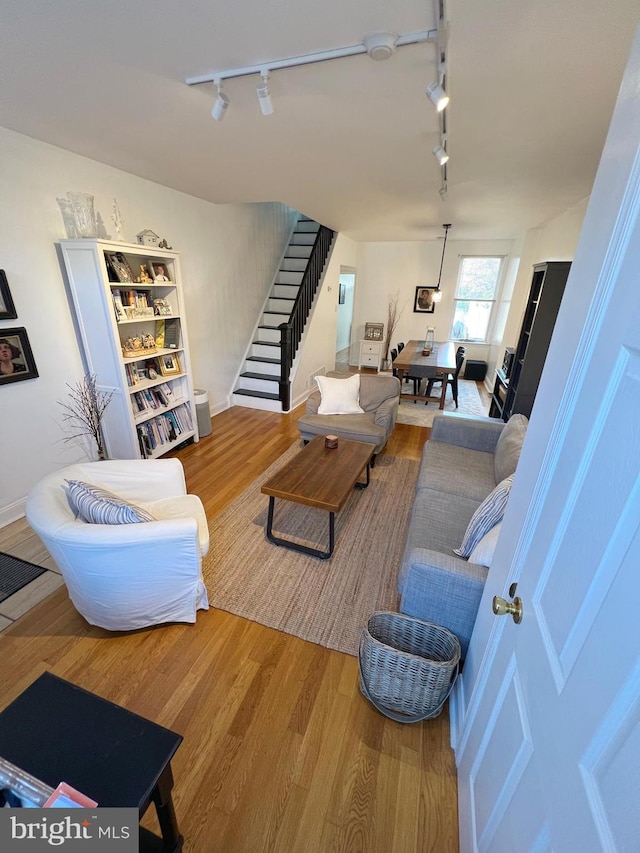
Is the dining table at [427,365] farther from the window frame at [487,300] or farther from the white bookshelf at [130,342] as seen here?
the white bookshelf at [130,342]

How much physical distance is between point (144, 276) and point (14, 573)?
8.10 feet

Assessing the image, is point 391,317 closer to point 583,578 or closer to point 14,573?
point 14,573

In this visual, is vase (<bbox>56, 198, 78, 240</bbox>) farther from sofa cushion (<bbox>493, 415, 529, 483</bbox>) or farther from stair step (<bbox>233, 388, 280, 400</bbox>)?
sofa cushion (<bbox>493, 415, 529, 483</bbox>)

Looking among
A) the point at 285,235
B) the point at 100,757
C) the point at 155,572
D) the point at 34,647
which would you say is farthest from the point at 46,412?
the point at 285,235

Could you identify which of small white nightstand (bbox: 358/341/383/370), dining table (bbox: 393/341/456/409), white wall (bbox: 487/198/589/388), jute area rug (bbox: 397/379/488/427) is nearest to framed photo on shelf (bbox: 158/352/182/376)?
dining table (bbox: 393/341/456/409)

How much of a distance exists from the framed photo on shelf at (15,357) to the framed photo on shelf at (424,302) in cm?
677

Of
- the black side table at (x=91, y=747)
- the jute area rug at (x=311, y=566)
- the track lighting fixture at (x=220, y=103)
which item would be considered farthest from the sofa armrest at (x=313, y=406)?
the black side table at (x=91, y=747)

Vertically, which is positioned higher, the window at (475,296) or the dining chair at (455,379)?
the window at (475,296)

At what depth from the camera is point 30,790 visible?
59cm

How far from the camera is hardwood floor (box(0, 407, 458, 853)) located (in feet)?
3.97

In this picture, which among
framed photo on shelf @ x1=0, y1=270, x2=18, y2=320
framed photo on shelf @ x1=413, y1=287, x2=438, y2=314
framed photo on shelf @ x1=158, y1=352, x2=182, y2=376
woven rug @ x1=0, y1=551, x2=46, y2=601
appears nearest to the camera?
woven rug @ x1=0, y1=551, x2=46, y2=601

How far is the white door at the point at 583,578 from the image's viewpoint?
1.65 ft

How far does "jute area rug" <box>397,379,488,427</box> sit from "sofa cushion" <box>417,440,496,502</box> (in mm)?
1876

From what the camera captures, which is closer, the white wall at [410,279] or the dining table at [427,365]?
the dining table at [427,365]
